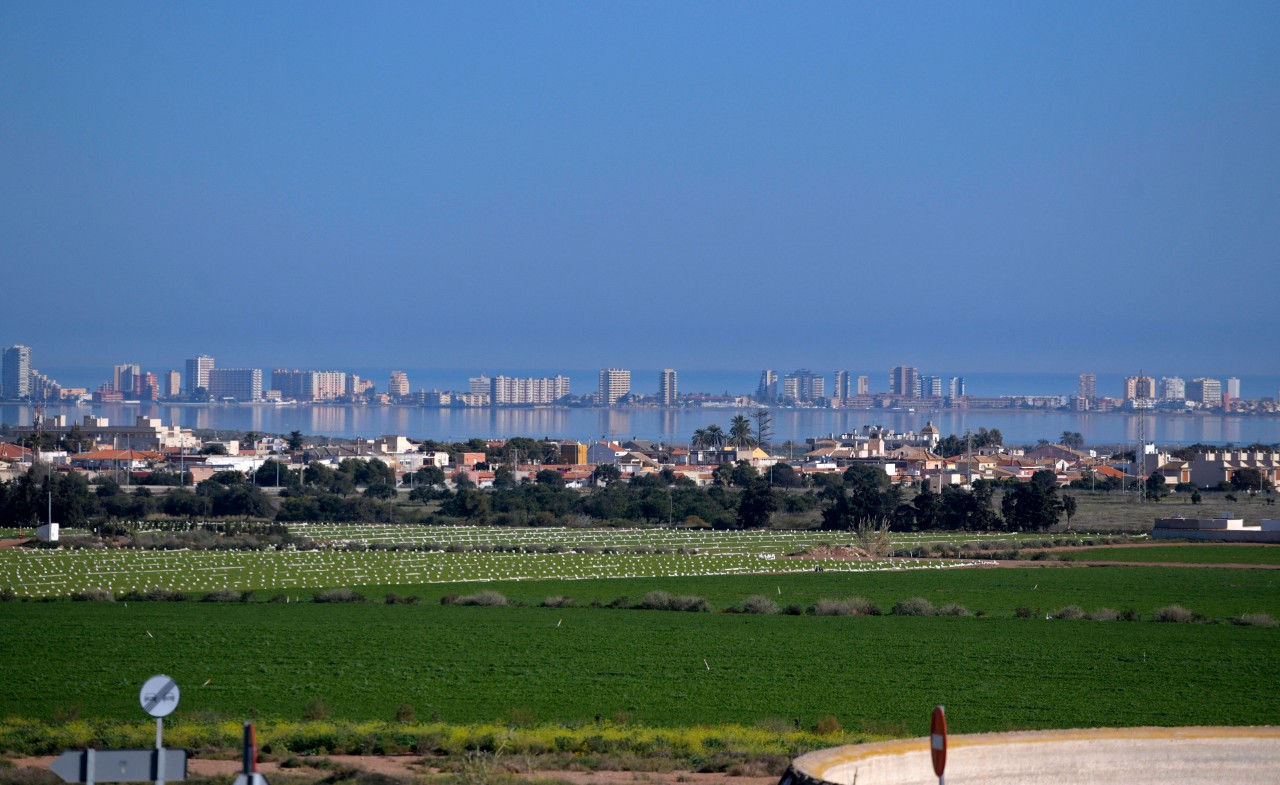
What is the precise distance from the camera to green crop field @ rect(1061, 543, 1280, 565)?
137ft

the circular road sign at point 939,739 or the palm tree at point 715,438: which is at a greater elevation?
the palm tree at point 715,438

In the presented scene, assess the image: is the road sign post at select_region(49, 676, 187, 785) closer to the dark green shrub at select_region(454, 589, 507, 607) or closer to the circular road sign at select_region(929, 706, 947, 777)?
the circular road sign at select_region(929, 706, 947, 777)

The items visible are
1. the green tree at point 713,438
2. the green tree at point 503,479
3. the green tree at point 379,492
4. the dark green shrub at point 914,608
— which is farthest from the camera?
the green tree at point 713,438

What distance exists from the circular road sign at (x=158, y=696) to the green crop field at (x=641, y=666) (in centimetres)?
703

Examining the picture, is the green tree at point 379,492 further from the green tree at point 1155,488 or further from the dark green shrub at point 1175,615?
the dark green shrub at point 1175,615

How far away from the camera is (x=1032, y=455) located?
134m

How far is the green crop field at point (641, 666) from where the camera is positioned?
52.8ft

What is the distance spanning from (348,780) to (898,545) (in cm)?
3861

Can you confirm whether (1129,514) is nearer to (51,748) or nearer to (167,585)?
(167,585)

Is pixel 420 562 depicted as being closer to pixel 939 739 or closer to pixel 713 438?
pixel 939 739

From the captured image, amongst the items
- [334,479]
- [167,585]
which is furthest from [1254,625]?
[334,479]

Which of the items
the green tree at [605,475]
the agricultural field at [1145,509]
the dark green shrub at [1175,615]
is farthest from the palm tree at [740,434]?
the dark green shrub at [1175,615]

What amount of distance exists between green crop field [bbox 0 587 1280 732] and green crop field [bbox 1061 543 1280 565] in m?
17.7

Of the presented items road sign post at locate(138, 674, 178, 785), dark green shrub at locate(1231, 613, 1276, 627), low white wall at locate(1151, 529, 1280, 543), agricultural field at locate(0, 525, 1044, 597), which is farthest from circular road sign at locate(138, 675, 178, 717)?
low white wall at locate(1151, 529, 1280, 543)
